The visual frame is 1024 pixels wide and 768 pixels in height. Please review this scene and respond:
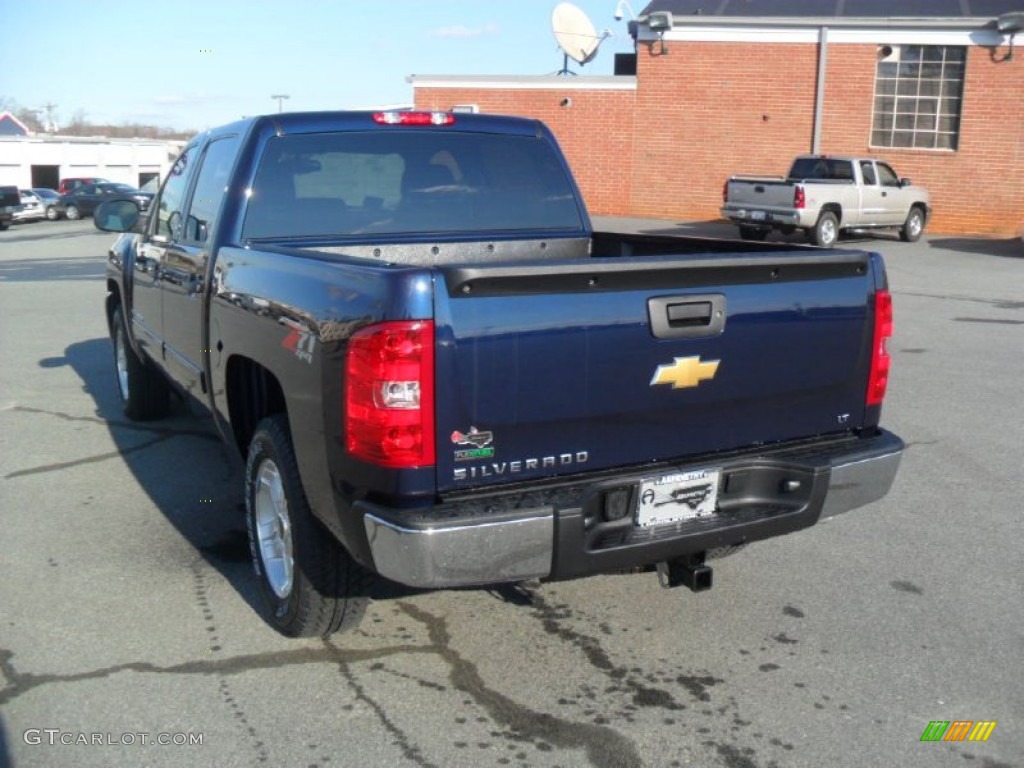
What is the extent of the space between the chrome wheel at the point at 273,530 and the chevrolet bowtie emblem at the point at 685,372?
142 centimetres

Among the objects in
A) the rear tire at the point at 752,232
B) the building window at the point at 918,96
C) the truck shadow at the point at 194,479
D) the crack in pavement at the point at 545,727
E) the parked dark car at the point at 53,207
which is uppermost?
the building window at the point at 918,96

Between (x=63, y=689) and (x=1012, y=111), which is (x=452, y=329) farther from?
(x=1012, y=111)

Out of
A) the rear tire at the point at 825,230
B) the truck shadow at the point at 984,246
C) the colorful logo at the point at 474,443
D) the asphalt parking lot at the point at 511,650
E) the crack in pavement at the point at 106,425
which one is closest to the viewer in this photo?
the colorful logo at the point at 474,443

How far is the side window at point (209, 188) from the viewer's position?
4.89 metres

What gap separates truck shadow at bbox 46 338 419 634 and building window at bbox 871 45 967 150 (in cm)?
2269

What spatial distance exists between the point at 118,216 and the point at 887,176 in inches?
790

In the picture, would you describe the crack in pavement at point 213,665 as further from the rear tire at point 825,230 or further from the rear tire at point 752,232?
the rear tire at point 752,232

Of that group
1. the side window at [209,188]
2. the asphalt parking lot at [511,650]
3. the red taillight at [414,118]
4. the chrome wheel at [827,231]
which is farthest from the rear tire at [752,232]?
the side window at [209,188]

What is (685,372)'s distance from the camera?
3.58 m

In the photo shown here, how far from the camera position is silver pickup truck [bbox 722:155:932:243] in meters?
21.0

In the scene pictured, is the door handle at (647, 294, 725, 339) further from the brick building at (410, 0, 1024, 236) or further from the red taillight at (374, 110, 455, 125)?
the brick building at (410, 0, 1024, 236)

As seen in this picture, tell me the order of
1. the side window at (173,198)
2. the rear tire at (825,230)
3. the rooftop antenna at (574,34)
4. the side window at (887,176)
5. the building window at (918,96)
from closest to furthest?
the side window at (173,198)
the rear tire at (825,230)
the side window at (887,176)
the building window at (918,96)
the rooftop antenna at (574,34)

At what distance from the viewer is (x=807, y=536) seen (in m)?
5.26

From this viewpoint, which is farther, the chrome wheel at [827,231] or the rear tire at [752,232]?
the rear tire at [752,232]
